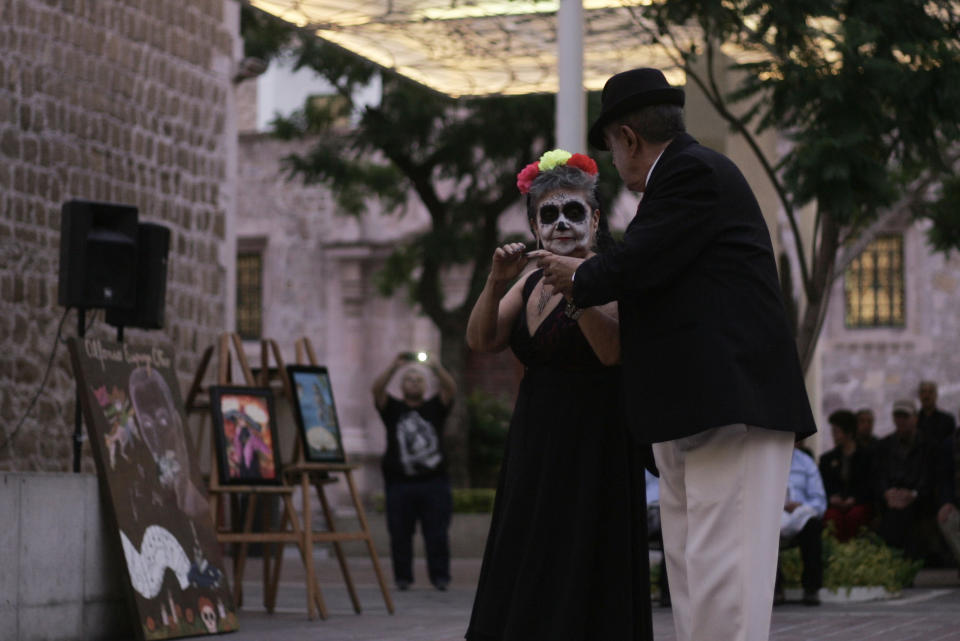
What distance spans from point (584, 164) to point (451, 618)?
5368 millimetres

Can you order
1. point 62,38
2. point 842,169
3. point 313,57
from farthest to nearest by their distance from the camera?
point 313,57
point 62,38
point 842,169

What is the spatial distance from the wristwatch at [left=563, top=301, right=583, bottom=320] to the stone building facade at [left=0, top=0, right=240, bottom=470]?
8.31 meters

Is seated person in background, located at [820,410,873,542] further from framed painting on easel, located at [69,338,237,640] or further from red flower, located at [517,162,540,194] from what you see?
red flower, located at [517,162,540,194]

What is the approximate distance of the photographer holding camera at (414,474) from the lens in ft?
43.2

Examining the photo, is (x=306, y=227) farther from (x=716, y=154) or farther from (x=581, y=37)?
(x=716, y=154)

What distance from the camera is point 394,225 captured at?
29.7m

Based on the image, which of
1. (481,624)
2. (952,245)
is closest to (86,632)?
(481,624)

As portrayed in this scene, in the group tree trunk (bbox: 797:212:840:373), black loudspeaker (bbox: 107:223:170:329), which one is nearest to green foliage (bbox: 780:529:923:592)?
tree trunk (bbox: 797:212:840:373)

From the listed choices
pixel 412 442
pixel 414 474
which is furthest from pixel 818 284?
pixel 414 474

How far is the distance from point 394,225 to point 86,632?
21.7m

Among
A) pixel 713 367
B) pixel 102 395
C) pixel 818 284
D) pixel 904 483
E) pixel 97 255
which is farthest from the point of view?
pixel 904 483

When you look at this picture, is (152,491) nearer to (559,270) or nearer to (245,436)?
(245,436)

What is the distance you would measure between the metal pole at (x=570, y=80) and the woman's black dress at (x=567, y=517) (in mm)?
5135

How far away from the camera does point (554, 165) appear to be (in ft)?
17.7
